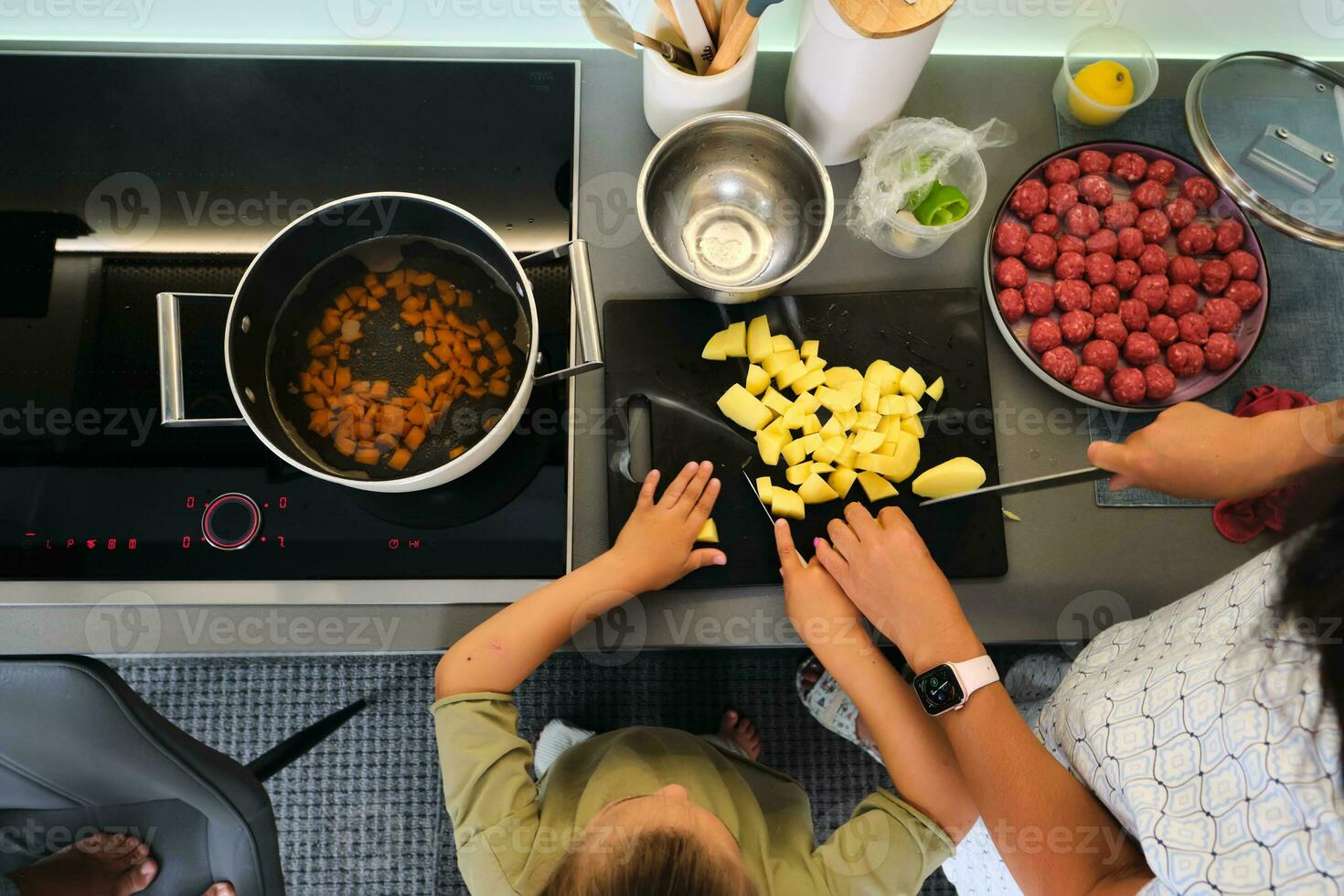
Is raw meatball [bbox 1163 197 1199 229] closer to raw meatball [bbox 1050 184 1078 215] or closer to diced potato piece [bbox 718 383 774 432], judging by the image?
raw meatball [bbox 1050 184 1078 215]

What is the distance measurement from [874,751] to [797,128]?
95 centimetres

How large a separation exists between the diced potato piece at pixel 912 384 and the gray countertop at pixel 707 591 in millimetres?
100

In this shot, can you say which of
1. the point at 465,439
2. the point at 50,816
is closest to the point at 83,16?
the point at 465,439

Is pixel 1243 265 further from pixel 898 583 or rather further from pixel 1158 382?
pixel 898 583

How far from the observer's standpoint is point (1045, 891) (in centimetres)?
70

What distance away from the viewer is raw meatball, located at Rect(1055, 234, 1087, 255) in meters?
0.84

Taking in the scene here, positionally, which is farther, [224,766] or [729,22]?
[224,766]

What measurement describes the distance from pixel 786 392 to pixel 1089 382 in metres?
0.33

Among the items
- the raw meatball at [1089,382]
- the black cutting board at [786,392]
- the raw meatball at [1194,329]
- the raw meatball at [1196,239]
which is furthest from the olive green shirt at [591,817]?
the raw meatball at [1196,239]

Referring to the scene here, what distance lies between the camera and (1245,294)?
0.82 m

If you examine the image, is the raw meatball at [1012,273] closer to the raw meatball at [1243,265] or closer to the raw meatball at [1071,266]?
the raw meatball at [1071,266]

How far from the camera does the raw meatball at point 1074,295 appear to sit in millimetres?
825

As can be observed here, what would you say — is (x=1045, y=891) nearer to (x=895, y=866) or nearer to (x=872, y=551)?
(x=895, y=866)

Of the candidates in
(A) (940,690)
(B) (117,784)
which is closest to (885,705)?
(A) (940,690)
